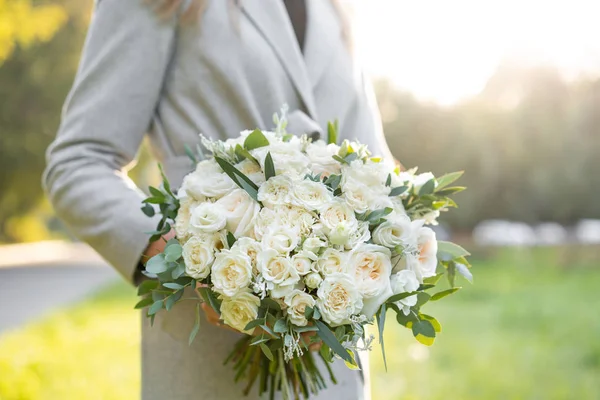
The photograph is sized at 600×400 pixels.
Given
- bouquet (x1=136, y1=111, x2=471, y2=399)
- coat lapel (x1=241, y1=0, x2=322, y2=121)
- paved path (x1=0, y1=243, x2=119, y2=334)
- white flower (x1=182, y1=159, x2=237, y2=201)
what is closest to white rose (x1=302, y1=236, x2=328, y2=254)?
bouquet (x1=136, y1=111, x2=471, y2=399)

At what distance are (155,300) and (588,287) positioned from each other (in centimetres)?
1178

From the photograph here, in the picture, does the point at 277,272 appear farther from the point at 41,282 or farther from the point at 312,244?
the point at 41,282

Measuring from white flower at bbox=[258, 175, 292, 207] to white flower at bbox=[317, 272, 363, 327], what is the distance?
21cm

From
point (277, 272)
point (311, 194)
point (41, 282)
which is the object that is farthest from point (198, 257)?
point (41, 282)

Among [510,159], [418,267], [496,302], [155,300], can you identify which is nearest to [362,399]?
[418,267]

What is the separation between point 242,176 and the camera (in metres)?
1.58

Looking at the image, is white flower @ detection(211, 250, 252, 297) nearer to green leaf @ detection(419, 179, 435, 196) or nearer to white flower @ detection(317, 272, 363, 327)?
white flower @ detection(317, 272, 363, 327)

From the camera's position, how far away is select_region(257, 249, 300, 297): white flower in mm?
1458

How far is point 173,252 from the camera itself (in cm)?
Answer: 155

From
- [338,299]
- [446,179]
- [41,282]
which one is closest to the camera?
[338,299]

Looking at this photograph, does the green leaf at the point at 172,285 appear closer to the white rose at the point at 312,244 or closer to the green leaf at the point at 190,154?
the white rose at the point at 312,244

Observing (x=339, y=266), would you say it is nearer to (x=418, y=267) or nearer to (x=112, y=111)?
(x=418, y=267)

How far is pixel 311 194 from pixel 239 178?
0.17 m

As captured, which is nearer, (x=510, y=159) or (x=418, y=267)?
(x=418, y=267)
